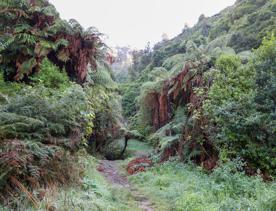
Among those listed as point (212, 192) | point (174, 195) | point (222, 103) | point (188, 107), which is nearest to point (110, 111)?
point (188, 107)

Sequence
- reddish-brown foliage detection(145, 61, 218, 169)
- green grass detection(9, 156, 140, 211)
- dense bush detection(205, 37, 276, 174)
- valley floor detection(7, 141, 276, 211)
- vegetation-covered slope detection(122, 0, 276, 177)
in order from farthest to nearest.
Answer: reddish-brown foliage detection(145, 61, 218, 169)
vegetation-covered slope detection(122, 0, 276, 177)
dense bush detection(205, 37, 276, 174)
valley floor detection(7, 141, 276, 211)
green grass detection(9, 156, 140, 211)

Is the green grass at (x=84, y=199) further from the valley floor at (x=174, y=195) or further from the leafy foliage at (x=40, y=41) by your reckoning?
the leafy foliage at (x=40, y=41)

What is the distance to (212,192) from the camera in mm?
6094

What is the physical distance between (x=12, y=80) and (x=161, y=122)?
307 inches

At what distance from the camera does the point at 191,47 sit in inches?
517

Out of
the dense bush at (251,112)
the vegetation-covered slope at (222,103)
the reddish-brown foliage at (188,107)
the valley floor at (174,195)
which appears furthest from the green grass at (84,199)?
the reddish-brown foliage at (188,107)

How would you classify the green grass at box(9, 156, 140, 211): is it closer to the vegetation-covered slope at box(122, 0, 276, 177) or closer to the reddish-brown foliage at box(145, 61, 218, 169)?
the vegetation-covered slope at box(122, 0, 276, 177)

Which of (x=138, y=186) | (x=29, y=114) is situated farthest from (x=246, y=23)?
(x=29, y=114)

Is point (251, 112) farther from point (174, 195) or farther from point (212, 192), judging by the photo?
point (174, 195)

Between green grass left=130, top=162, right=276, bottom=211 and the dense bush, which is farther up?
the dense bush

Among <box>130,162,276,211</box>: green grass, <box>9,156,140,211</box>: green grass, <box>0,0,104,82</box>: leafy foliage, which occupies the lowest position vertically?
<box>130,162,276,211</box>: green grass

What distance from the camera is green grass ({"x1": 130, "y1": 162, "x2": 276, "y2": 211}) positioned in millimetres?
4758

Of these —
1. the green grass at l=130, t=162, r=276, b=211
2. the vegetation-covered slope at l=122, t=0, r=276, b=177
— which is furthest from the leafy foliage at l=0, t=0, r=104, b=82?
the green grass at l=130, t=162, r=276, b=211

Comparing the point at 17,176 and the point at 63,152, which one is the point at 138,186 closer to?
the point at 63,152
